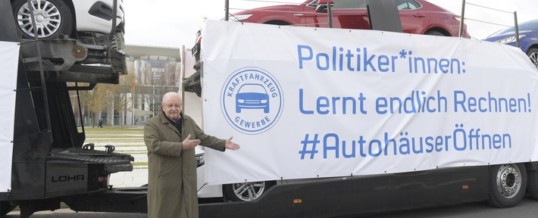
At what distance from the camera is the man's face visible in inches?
158

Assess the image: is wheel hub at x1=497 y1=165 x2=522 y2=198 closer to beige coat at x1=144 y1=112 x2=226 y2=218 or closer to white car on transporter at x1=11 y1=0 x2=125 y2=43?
beige coat at x1=144 y1=112 x2=226 y2=218

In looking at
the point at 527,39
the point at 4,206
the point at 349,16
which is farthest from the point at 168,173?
the point at 527,39

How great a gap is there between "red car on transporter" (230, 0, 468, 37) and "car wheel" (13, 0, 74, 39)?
2.23 meters

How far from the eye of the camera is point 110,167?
4.35 meters

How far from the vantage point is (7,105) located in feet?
13.0

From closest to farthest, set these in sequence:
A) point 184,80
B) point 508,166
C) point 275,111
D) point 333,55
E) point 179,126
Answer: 1. point 179,126
2. point 275,111
3. point 333,55
4. point 184,80
5. point 508,166

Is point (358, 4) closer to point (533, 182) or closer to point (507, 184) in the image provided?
point (507, 184)

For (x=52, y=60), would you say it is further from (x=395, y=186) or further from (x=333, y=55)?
(x=395, y=186)

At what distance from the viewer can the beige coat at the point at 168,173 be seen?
12.9ft

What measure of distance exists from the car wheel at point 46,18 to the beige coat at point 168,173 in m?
1.55

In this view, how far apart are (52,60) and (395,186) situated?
4.00 m

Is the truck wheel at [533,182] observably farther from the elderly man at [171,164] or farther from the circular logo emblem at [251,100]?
the elderly man at [171,164]

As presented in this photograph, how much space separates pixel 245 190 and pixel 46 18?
2737mm

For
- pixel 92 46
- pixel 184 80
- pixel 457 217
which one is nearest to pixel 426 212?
pixel 457 217
